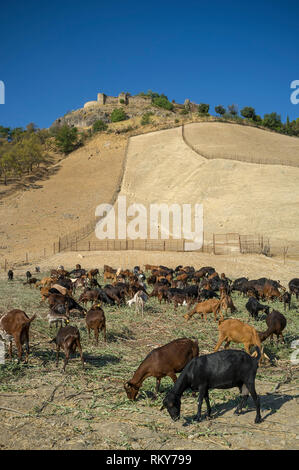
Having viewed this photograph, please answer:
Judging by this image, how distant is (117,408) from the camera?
7863mm

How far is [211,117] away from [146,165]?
31.5 m

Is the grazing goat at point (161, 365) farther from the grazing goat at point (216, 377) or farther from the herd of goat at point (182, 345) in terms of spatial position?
the grazing goat at point (216, 377)

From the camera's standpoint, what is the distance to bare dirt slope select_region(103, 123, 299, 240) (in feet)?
162

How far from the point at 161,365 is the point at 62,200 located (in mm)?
55606

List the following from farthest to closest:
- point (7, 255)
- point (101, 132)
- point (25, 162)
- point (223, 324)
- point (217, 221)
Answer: point (101, 132), point (25, 162), point (217, 221), point (7, 255), point (223, 324)

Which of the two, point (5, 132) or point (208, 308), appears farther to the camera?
point (5, 132)

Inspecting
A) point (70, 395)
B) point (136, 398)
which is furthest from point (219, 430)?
point (70, 395)

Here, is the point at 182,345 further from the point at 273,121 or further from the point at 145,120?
the point at 273,121

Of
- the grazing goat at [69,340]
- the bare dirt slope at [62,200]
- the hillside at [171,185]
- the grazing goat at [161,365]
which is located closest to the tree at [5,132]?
the hillside at [171,185]

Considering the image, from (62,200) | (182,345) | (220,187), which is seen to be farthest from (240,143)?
(182,345)

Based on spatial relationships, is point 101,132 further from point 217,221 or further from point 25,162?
point 217,221

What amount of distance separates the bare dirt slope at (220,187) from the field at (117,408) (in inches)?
1472

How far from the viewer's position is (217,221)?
50.8 metres

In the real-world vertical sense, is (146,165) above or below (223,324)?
above
